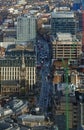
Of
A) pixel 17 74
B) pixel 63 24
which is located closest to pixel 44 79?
pixel 17 74

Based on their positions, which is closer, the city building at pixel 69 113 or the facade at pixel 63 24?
the city building at pixel 69 113

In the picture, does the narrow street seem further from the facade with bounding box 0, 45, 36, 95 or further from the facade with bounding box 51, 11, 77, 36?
the facade with bounding box 51, 11, 77, 36

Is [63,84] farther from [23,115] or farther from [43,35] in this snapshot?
[43,35]

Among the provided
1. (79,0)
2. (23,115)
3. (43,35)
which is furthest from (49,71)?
(79,0)

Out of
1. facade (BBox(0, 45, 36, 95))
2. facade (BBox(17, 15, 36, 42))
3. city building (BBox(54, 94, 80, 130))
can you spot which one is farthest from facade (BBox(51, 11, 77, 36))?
city building (BBox(54, 94, 80, 130))


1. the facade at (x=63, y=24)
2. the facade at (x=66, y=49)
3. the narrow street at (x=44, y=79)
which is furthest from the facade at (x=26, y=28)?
the facade at (x=66, y=49)

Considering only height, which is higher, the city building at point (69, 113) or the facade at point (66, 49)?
the city building at point (69, 113)

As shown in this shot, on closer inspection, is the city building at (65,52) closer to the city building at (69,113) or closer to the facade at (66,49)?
the facade at (66,49)
